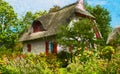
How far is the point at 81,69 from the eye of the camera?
1286 cm

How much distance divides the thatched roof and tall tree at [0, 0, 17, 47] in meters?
5.34

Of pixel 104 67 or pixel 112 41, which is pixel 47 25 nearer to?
pixel 112 41

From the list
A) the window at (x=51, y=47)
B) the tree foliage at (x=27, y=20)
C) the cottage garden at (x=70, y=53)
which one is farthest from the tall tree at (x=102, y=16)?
the window at (x=51, y=47)

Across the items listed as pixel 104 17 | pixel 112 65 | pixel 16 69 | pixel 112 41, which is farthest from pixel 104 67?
pixel 104 17

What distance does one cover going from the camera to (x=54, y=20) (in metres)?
38.6

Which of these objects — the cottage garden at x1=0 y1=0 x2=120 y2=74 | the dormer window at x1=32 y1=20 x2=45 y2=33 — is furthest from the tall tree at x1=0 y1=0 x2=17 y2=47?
the dormer window at x1=32 y1=20 x2=45 y2=33

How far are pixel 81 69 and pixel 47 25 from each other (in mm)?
25853

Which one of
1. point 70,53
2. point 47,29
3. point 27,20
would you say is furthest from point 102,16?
point 70,53

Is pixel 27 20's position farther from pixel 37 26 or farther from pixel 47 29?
pixel 47 29

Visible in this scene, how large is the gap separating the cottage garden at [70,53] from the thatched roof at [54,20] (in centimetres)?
133

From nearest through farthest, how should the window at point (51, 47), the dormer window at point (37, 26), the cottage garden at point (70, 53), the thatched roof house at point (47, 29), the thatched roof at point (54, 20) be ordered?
the cottage garden at point (70, 53) < the thatched roof at point (54, 20) < the thatched roof house at point (47, 29) < the window at point (51, 47) < the dormer window at point (37, 26)

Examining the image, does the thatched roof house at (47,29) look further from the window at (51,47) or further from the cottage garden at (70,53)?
the cottage garden at (70,53)

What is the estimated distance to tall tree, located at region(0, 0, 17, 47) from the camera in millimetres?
46969

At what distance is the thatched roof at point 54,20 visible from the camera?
118 ft
